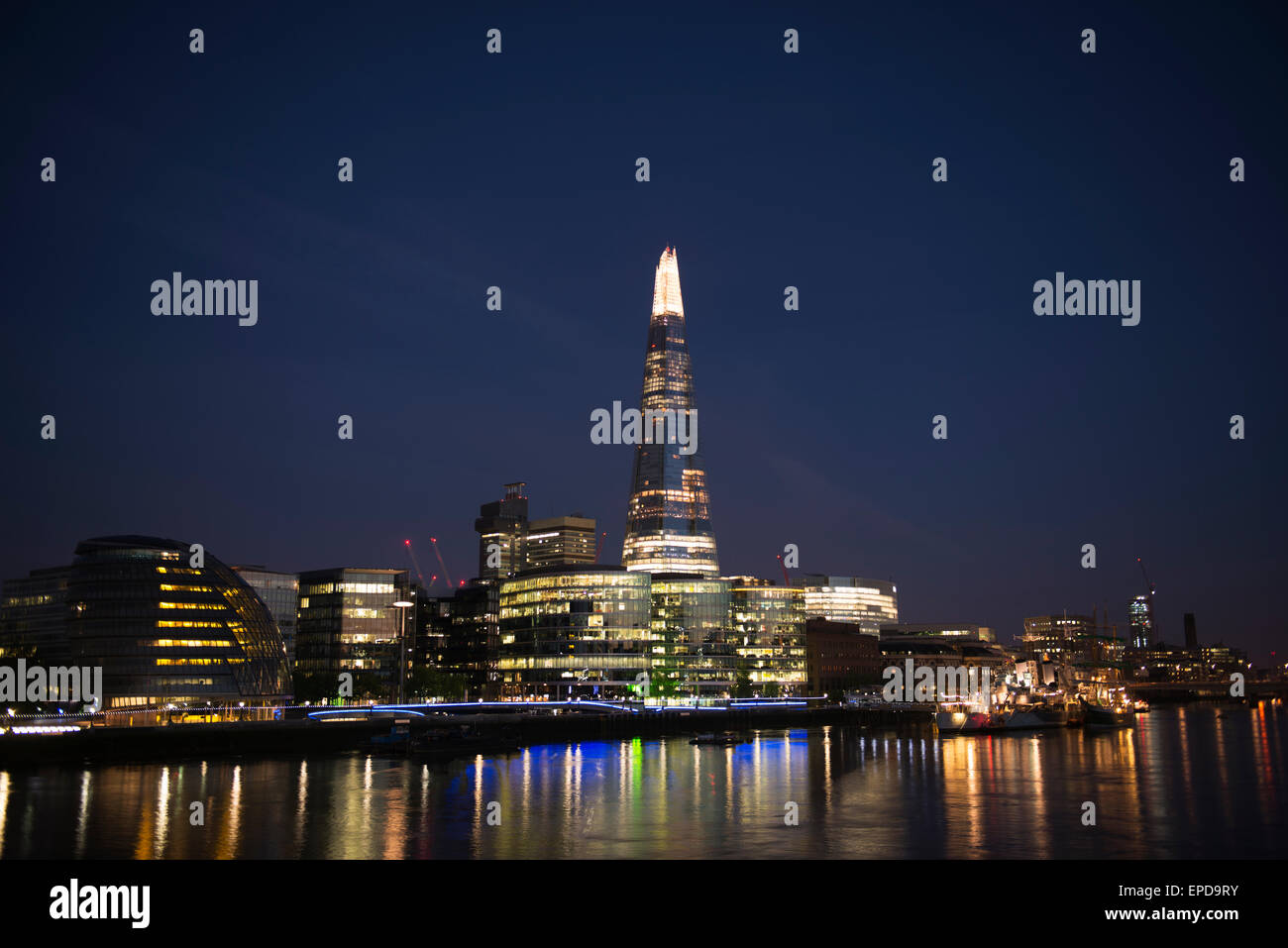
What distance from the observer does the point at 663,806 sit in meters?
57.8

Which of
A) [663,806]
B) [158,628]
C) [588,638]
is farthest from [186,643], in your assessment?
[663,806]

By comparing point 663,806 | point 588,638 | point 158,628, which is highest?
point 158,628

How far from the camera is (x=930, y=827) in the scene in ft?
163

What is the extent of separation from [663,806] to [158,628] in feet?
297

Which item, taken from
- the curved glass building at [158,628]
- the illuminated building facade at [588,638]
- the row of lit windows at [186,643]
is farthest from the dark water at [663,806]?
the illuminated building facade at [588,638]

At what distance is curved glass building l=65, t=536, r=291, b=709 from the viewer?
123938mm

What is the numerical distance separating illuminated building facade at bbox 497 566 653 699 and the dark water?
297ft

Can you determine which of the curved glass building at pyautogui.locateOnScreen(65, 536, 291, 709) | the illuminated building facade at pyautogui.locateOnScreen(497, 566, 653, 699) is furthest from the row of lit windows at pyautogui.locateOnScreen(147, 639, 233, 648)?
the illuminated building facade at pyautogui.locateOnScreen(497, 566, 653, 699)

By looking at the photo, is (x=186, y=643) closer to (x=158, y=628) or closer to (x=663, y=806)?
(x=158, y=628)

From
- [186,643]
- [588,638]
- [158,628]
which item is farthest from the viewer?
[588,638]

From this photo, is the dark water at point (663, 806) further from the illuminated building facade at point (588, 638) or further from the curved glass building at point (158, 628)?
the illuminated building facade at point (588, 638)

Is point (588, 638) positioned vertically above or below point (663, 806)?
above
